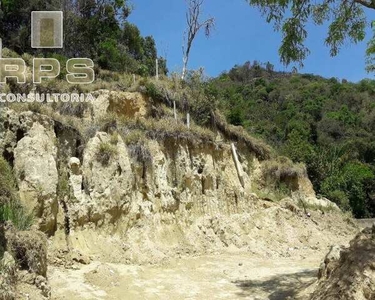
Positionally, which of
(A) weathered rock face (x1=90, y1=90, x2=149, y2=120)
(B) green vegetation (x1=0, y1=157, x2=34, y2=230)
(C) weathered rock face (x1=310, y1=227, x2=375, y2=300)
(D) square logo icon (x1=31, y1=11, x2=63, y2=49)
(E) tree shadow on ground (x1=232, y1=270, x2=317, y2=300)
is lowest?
(E) tree shadow on ground (x1=232, y1=270, x2=317, y2=300)

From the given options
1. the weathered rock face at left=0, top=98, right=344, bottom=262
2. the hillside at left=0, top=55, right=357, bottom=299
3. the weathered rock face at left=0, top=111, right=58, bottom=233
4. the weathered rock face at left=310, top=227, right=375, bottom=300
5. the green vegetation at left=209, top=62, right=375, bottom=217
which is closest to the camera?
the weathered rock face at left=310, top=227, right=375, bottom=300

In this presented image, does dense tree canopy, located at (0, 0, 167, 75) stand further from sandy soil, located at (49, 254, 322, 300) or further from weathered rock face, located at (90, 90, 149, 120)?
sandy soil, located at (49, 254, 322, 300)

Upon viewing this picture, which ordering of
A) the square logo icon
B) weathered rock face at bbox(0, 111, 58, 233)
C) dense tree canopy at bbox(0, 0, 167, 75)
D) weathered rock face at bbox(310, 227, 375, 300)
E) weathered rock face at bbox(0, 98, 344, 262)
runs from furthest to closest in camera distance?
dense tree canopy at bbox(0, 0, 167, 75) < the square logo icon < weathered rock face at bbox(0, 98, 344, 262) < weathered rock face at bbox(0, 111, 58, 233) < weathered rock face at bbox(310, 227, 375, 300)

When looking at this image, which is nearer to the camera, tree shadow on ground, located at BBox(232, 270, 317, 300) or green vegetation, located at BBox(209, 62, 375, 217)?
tree shadow on ground, located at BBox(232, 270, 317, 300)

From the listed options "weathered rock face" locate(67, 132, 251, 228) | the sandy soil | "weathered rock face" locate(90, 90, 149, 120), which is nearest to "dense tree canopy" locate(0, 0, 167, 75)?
"weathered rock face" locate(90, 90, 149, 120)

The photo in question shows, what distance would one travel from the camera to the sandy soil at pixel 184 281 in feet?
26.3

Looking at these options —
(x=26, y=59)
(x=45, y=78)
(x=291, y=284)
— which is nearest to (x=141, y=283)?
(x=291, y=284)

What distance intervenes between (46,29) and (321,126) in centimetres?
2714

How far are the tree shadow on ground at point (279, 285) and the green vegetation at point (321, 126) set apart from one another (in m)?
9.75

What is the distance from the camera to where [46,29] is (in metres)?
17.7

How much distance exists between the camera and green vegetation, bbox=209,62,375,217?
28.3 metres

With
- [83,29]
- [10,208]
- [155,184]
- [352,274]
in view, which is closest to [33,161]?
[10,208]

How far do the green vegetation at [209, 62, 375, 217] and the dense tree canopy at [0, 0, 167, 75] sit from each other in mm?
4353

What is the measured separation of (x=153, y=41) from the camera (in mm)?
29719
